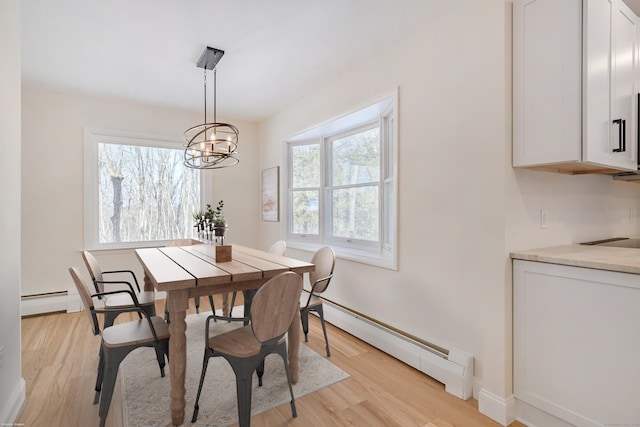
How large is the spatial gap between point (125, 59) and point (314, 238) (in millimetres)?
2743

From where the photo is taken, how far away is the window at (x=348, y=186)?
3.03 metres

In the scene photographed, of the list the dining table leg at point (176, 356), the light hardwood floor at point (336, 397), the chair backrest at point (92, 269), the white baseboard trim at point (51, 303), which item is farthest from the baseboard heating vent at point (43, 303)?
the dining table leg at point (176, 356)

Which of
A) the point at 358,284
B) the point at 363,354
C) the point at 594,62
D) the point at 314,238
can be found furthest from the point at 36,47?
the point at 594,62

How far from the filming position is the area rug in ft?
6.05

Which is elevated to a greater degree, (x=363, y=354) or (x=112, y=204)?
(x=112, y=204)

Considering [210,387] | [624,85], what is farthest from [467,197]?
[210,387]

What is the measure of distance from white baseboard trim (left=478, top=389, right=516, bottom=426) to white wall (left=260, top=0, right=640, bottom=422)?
0.03m

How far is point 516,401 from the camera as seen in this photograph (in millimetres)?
1842

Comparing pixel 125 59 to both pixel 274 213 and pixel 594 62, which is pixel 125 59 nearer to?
pixel 274 213

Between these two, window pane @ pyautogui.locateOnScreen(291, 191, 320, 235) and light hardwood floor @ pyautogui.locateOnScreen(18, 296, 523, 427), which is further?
window pane @ pyautogui.locateOnScreen(291, 191, 320, 235)

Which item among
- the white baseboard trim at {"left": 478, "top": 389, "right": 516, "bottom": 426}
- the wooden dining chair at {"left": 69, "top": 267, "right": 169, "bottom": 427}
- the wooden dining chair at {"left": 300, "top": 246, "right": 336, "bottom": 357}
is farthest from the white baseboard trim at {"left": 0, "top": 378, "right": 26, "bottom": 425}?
the white baseboard trim at {"left": 478, "top": 389, "right": 516, "bottom": 426}

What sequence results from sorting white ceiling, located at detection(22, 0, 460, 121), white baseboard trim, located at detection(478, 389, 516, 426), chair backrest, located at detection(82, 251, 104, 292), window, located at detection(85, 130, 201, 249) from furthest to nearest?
window, located at detection(85, 130, 201, 249)
chair backrest, located at detection(82, 251, 104, 292)
white ceiling, located at detection(22, 0, 460, 121)
white baseboard trim, located at detection(478, 389, 516, 426)

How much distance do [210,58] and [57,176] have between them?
2480 mm

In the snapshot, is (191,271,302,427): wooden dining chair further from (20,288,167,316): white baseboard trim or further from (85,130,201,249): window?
(85,130,201,249): window
